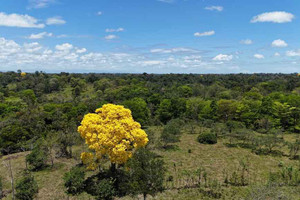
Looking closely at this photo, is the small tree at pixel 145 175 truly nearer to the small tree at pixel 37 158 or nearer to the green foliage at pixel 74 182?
the green foliage at pixel 74 182

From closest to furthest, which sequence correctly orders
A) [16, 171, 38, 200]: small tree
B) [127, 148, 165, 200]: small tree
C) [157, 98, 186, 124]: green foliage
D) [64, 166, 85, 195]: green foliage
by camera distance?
[127, 148, 165, 200]: small tree
[16, 171, 38, 200]: small tree
[64, 166, 85, 195]: green foliage
[157, 98, 186, 124]: green foliage

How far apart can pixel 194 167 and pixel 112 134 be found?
12907 mm

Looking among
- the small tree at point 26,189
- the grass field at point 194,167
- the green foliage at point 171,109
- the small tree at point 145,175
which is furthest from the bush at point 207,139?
the small tree at point 26,189

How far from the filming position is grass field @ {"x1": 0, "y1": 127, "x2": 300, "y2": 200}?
1873 cm

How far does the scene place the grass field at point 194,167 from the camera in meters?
18.7

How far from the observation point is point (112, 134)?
1781cm

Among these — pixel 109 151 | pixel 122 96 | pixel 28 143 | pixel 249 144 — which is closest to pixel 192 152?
pixel 249 144

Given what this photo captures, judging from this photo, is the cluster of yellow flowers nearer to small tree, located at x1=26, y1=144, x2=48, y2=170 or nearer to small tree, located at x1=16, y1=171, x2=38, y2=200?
small tree, located at x1=16, y1=171, x2=38, y2=200

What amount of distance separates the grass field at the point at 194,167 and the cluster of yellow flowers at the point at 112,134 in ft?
14.3

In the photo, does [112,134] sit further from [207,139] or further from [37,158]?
[207,139]

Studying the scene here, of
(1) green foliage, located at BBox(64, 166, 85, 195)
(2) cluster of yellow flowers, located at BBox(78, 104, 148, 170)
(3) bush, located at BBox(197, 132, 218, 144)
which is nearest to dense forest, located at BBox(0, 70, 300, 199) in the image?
(1) green foliage, located at BBox(64, 166, 85, 195)

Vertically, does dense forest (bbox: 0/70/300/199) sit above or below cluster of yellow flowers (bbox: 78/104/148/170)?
below

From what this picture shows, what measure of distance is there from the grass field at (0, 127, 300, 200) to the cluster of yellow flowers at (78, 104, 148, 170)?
4.36 m

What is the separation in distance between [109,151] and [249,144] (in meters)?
28.3
